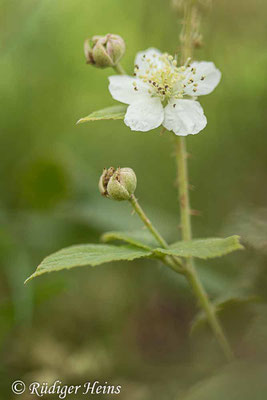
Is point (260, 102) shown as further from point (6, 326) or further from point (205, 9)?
point (6, 326)

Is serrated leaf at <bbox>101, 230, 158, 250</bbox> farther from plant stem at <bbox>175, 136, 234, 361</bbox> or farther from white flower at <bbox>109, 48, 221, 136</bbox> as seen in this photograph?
white flower at <bbox>109, 48, 221, 136</bbox>

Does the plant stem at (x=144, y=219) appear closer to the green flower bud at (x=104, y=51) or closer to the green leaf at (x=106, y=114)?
the green leaf at (x=106, y=114)

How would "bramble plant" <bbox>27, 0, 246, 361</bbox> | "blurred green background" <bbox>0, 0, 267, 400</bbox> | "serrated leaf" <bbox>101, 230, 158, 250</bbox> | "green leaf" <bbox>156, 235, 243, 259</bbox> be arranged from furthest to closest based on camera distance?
1. "blurred green background" <bbox>0, 0, 267, 400</bbox>
2. "serrated leaf" <bbox>101, 230, 158, 250</bbox>
3. "bramble plant" <bbox>27, 0, 246, 361</bbox>
4. "green leaf" <bbox>156, 235, 243, 259</bbox>

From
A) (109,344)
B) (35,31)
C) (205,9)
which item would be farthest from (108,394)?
(35,31)

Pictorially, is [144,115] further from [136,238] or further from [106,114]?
[136,238]

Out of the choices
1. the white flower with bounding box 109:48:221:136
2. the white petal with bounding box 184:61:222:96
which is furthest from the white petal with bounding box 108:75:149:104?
the white petal with bounding box 184:61:222:96

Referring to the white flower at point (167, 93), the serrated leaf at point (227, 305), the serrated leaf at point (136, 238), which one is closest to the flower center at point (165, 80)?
the white flower at point (167, 93)

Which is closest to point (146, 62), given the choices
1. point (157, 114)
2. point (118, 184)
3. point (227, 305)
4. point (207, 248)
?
point (157, 114)
